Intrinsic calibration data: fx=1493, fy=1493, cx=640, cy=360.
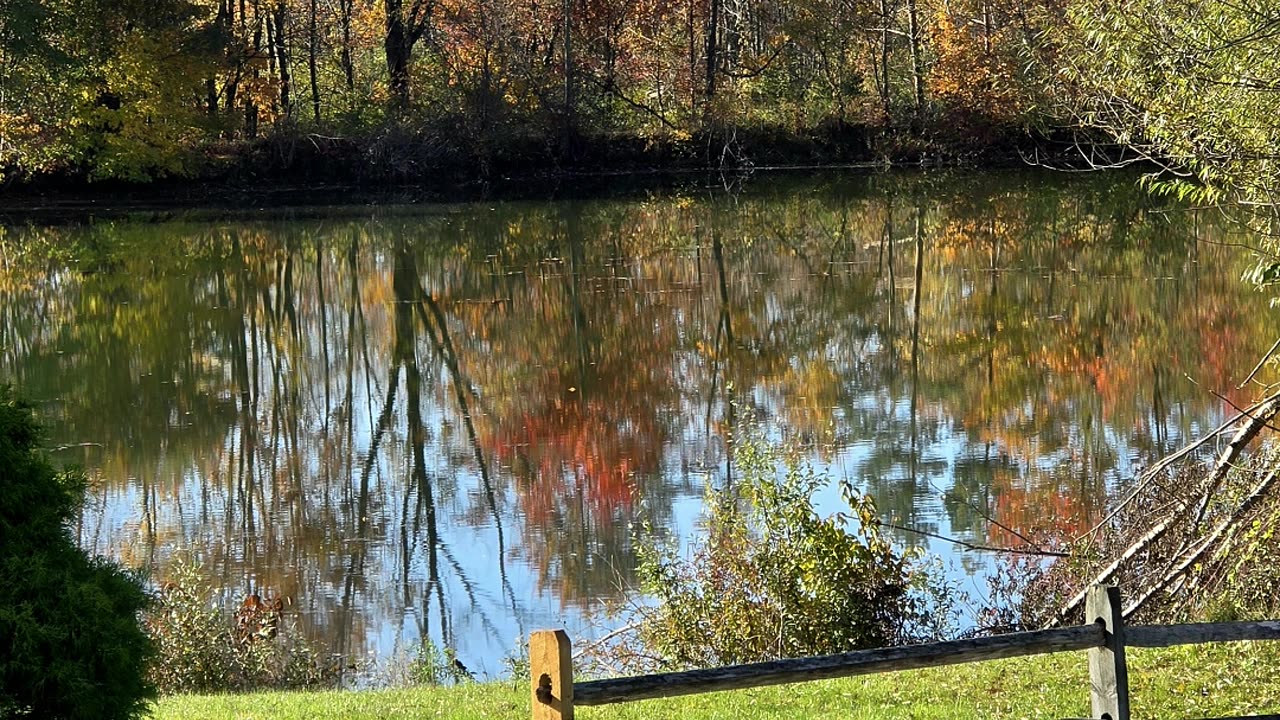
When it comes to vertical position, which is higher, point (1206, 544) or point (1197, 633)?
point (1197, 633)

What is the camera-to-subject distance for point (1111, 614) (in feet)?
18.3

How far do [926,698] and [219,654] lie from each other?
15.9 feet

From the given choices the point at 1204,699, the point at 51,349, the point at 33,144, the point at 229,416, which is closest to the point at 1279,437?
the point at 1204,699

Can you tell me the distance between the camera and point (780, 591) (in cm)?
990

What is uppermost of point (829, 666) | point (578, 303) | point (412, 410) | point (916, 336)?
point (829, 666)

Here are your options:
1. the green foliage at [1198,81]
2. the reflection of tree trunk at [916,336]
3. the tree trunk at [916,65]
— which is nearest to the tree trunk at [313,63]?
the tree trunk at [916,65]

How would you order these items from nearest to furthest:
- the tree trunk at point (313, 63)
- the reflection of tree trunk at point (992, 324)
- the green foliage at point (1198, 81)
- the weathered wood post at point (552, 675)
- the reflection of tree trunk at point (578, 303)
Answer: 1. the weathered wood post at point (552, 675)
2. the green foliage at point (1198, 81)
3. the reflection of tree trunk at point (992, 324)
4. the reflection of tree trunk at point (578, 303)
5. the tree trunk at point (313, 63)

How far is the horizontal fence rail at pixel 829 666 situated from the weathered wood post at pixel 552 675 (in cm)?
7

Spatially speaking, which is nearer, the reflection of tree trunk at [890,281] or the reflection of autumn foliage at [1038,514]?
the reflection of autumn foliage at [1038,514]

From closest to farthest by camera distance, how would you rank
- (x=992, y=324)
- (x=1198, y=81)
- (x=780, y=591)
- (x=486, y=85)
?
(x=1198, y=81), (x=780, y=591), (x=992, y=324), (x=486, y=85)

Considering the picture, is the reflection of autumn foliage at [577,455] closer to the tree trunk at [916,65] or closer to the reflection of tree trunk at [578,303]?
the reflection of tree trunk at [578,303]

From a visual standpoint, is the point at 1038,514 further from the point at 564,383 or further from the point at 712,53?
the point at 712,53

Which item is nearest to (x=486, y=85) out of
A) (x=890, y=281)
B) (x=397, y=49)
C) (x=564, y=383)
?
(x=397, y=49)

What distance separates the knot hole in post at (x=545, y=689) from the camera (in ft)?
16.9
